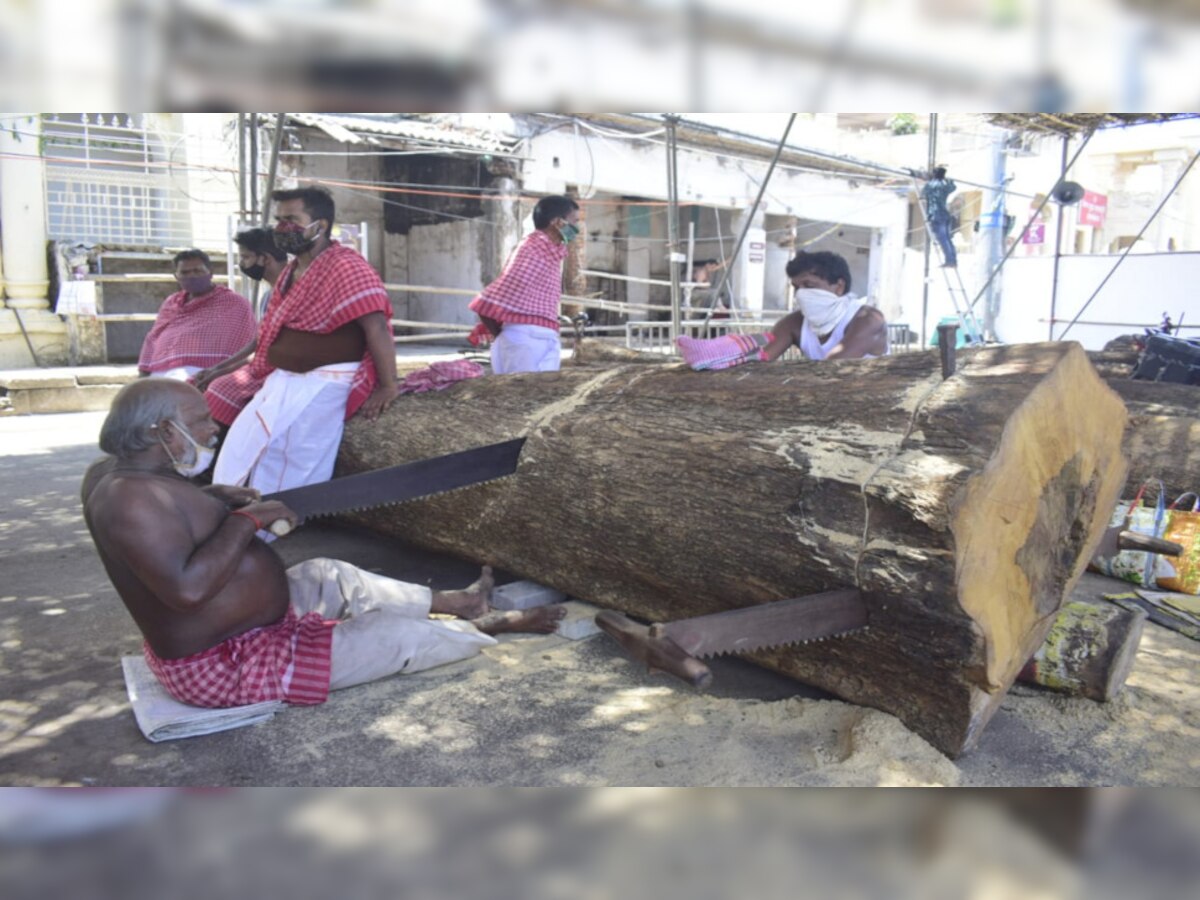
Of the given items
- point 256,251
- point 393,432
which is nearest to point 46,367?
point 256,251

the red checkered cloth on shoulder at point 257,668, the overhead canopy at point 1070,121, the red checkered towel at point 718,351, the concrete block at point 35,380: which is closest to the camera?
Result: the red checkered cloth on shoulder at point 257,668

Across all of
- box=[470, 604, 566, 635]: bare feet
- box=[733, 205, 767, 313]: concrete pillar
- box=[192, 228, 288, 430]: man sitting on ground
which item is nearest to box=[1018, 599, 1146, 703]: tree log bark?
box=[470, 604, 566, 635]: bare feet

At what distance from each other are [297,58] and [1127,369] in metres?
6.45

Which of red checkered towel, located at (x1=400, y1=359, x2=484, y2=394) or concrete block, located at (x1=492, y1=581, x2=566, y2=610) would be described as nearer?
concrete block, located at (x1=492, y1=581, x2=566, y2=610)

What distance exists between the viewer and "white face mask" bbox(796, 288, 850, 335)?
440 centimetres

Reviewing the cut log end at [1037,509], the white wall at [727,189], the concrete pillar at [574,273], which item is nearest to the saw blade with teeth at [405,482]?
the cut log end at [1037,509]

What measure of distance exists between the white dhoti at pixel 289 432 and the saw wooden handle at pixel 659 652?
2.49m

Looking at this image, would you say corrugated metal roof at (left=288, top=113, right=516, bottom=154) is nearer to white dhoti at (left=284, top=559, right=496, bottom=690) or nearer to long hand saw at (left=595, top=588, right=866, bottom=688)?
white dhoti at (left=284, top=559, right=496, bottom=690)

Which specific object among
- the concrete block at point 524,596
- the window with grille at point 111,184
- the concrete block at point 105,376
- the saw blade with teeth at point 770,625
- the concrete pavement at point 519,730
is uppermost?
the window with grille at point 111,184

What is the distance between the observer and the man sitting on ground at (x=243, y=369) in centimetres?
482

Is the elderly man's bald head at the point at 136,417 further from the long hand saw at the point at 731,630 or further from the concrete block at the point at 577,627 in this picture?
the concrete block at the point at 577,627

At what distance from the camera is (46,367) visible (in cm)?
1026

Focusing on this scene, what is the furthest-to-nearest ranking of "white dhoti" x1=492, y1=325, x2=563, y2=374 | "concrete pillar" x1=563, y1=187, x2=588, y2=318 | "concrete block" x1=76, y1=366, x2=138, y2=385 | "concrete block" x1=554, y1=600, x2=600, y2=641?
"concrete pillar" x1=563, y1=187, x2=588, y2=318 < "concrete block" x1=76, y1=366, x2=138, y2=385 < "white dhoti" x1=492, y1=325, x2=563, y2=374 < "concrete block" x1=554, y1=600, x2=600, y2=641

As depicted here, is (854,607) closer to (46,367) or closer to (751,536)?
(751,536)
